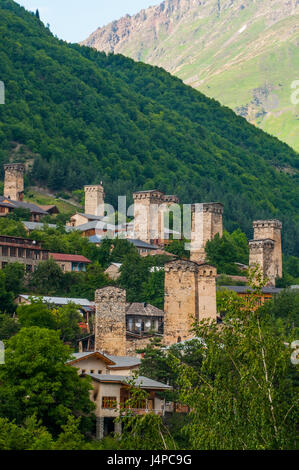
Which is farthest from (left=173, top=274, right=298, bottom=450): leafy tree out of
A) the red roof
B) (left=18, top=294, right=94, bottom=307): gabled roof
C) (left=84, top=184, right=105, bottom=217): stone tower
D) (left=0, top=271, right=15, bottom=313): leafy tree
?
(left=84, top=184, right=105, bottom=217): stone tower

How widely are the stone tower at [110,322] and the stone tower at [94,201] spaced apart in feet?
206

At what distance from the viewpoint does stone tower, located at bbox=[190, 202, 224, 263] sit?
10284cm

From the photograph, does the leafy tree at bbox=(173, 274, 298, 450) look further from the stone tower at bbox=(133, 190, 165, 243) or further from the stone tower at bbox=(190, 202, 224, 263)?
the stone tower at bbox=(133, 190, 165, 243)

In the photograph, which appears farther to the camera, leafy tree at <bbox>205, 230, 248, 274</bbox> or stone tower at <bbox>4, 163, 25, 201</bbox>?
stone tower at <bbox>4, 163, 25, 201</bbox>

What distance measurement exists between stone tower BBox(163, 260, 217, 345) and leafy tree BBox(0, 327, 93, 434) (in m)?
19.0

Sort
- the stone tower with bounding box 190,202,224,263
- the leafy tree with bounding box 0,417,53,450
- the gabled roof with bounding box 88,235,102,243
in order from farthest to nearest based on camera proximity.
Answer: the stone tower with bounding box 190,202,224,263, the gabled roof with bounding box 88,235,102,243, the leafy tree with bounding box 0,417,53,450

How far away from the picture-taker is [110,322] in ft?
213

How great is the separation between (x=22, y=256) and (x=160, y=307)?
14.0m

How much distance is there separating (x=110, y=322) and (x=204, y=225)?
136 ft

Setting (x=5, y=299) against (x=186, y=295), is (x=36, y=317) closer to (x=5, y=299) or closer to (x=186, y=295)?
(x=5, y=299)

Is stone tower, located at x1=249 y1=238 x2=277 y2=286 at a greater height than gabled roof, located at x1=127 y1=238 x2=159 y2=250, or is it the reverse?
gabled roof, located at x1=127 y1=238 x2=159 y2=250

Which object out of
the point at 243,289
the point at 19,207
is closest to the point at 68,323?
the point at 243,289

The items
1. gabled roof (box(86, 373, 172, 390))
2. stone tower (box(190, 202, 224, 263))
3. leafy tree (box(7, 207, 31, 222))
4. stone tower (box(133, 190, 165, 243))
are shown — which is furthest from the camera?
stone tower (box(133, 190, 165, 243))

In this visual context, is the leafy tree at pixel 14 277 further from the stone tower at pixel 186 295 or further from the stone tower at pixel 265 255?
the stone tower at pixel 265 255
